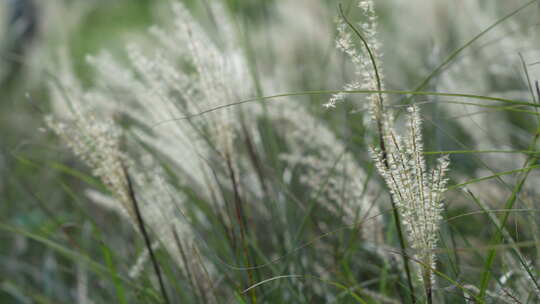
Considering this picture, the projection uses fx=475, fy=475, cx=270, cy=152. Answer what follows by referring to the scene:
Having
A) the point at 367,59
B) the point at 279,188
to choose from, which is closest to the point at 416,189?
the point at 367,59

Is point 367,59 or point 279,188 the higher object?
point 367,59

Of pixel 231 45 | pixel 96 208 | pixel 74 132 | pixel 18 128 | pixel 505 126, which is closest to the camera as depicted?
pixel 74 132

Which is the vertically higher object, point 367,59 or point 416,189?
point 367,59

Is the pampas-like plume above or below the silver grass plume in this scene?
below

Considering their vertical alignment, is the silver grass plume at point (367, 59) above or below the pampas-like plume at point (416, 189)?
above

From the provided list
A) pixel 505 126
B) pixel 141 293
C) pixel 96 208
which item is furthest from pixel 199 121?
pixel 96 208

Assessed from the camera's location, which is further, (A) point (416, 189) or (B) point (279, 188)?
(B) point (279, 188)

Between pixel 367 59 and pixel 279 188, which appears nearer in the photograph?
pixel 367 59

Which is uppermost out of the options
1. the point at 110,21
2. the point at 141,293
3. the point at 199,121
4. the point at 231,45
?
the point at 110,21

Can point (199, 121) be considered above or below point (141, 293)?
above

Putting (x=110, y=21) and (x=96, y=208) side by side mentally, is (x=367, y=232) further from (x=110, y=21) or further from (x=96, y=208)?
(x=110, y=21)

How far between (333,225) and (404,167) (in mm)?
520

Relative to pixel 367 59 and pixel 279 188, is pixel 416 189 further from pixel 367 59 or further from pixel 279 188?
pixel 279 188

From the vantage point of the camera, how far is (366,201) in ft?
2.74
